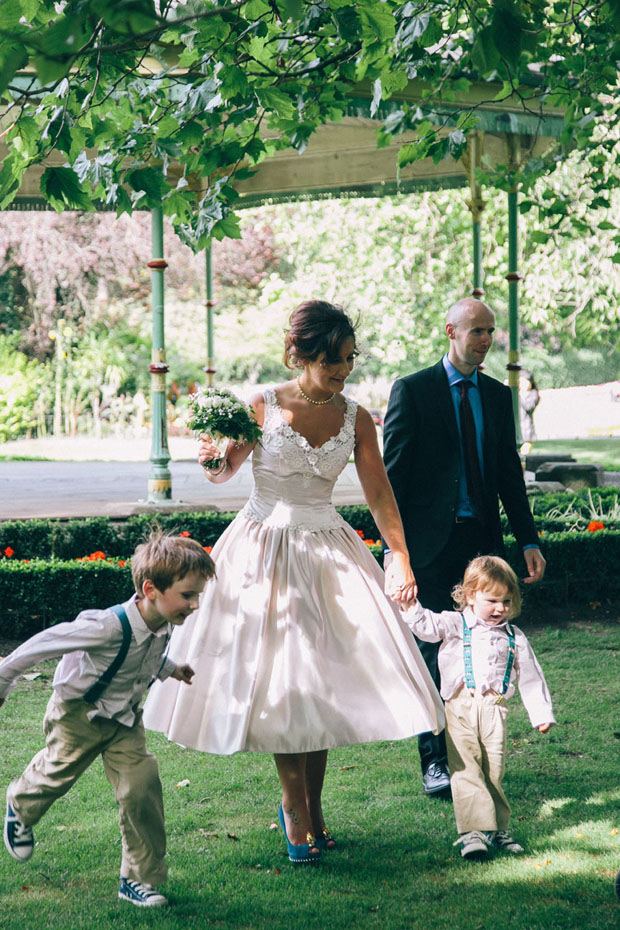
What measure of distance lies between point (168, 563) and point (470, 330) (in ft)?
6.33

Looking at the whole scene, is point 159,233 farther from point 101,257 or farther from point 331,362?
point 101,257

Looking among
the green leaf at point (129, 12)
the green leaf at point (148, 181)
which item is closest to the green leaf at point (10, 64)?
the green leaf at point (129, 12)

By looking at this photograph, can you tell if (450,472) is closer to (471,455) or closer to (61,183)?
(471,455)

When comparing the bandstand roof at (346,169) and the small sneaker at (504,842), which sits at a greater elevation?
the bandstand roof at (346,169)

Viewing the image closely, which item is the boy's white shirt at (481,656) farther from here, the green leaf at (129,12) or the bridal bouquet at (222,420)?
the green leaf at (129,12)

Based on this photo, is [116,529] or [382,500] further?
[116,529]

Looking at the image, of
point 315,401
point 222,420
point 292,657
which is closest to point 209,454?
point 222,420

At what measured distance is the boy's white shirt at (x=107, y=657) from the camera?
333 cm

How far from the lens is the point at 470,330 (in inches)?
183

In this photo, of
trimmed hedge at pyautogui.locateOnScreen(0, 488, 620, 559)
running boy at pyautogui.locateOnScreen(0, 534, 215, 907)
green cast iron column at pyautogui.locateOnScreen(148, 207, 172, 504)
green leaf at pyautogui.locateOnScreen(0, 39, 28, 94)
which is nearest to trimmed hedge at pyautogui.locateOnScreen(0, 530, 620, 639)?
trimmed hedge at pyautogui.locateOnScreen(0, 488, 620, 559)

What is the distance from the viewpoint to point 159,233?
Answer: 10430mm

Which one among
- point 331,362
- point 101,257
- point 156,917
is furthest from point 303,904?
point 101,257

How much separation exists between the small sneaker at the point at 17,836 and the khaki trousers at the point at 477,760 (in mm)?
1573

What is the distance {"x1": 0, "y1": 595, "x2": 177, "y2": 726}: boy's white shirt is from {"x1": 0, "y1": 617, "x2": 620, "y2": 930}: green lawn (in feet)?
2.34
